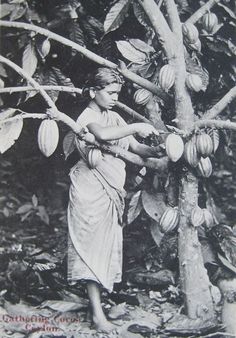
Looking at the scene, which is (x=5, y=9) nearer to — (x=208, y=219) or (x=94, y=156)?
(x=94, y=156)

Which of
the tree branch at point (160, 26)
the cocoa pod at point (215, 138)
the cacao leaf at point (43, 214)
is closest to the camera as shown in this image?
the tree branch at point (160, 26)

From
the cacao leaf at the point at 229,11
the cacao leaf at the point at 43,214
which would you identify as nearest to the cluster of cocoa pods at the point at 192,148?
the cacao leaf at the point at 229,11

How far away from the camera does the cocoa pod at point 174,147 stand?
1.62 metres

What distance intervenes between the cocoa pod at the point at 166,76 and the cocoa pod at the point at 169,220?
1.30ft

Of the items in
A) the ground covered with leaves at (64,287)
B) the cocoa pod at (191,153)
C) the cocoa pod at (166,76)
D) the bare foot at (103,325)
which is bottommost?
the bare foot at (103,325)

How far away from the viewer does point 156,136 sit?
1.72 metres

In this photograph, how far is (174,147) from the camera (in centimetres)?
162

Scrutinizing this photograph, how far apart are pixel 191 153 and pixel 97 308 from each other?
1.87ft

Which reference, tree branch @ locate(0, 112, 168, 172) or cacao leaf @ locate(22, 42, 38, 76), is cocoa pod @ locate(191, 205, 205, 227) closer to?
tree branch @ locate(0, 112, 168, 172)

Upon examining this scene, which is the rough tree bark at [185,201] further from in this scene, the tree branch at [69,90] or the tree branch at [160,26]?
the tree branch at [69,90]

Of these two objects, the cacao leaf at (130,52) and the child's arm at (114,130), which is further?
the cacao leaf at (130,52)

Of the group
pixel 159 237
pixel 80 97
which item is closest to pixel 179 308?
pixel 159 237

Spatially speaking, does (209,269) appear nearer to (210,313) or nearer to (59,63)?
(210,313)

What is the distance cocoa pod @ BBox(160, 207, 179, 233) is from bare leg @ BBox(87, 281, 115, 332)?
0.28 m
